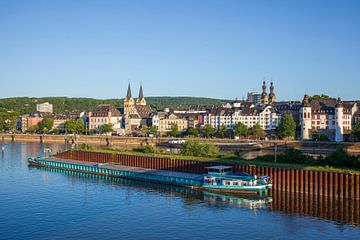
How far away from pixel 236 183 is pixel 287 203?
25.5 ft

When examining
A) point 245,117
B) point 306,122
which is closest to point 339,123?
point 306,122

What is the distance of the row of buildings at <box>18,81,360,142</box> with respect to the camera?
135250 millimetres

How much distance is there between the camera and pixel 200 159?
230 feet

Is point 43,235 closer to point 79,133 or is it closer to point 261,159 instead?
point 261,159

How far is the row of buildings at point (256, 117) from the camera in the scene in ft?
444

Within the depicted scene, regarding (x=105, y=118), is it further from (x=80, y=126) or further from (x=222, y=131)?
(x=222, y=131)

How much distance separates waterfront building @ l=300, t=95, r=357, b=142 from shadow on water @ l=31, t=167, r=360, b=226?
80.5m

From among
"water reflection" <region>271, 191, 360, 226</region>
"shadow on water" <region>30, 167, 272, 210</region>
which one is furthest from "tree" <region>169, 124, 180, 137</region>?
"water reflection" <region>271, 191, 360, 226</region>

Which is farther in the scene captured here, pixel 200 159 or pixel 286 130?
pixel 286 130

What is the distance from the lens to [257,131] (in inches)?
5659

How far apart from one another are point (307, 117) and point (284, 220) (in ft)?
311

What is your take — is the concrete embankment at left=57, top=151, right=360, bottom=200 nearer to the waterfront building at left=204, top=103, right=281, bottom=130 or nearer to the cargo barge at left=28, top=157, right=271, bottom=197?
the cargo barge at left=28, top=157, right=271, bottom=197

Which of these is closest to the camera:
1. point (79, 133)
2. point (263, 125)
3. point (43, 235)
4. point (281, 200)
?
point (43, 235)

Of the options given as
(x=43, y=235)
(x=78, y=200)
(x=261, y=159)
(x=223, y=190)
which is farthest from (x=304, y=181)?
(x=43, y=235)
